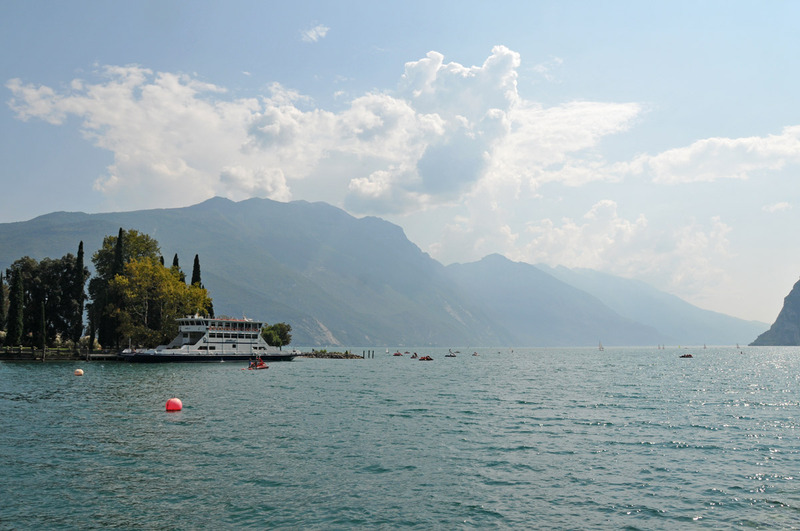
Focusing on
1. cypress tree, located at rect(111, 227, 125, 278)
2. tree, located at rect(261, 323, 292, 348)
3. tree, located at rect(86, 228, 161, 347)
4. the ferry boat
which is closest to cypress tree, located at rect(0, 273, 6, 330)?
tree, located at rect(86, 228, 161, 347)

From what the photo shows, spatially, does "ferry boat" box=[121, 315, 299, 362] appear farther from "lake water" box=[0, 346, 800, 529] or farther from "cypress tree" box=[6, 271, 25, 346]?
"lake water" box=[0, 346, 800, 529]

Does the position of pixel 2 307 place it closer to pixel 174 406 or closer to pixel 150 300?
pixel 150 300

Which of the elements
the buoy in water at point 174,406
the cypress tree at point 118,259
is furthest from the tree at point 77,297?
the buoy in water at point 174,406

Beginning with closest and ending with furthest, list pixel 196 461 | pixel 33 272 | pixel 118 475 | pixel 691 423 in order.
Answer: pixel 118 475, pixel 196 461, pixel 691 423, pixel 33 272

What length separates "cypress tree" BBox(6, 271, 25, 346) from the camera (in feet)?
303

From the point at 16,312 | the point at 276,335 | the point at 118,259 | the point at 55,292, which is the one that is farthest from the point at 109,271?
the point at 276,335

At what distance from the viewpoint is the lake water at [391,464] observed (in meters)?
17.6

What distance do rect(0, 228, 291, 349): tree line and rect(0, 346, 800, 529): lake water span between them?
57.2 m

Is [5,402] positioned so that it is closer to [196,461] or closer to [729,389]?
[196,461]

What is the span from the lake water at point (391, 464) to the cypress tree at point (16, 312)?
179 feet

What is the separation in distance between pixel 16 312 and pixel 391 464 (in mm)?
94010

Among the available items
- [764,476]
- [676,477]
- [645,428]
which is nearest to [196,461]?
[676,477]

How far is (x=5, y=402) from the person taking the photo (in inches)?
1636

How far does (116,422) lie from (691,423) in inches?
1434
